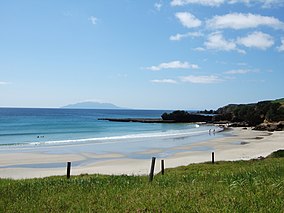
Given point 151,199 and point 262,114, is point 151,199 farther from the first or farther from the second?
point 262,114

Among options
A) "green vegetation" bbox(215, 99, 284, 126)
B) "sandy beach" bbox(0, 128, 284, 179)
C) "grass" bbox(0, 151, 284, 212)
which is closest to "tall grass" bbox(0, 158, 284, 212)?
"grass" bbox(0, 151, 284, 212)

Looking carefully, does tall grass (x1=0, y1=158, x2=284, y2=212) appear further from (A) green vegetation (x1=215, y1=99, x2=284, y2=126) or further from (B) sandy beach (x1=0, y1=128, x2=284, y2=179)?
(A) green vegetation (x1=215, y1=99, x2=284, y2=126)

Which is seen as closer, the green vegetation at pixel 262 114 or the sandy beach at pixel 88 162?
the sandy beach at pixel 88 162

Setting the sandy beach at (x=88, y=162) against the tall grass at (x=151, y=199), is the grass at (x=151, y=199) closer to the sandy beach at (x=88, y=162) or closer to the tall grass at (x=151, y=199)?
the tall grass at (x=151, y=199)

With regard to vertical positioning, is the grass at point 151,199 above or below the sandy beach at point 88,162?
above

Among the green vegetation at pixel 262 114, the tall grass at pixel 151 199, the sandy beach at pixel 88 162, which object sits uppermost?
the green vegetation at pixel 262 114

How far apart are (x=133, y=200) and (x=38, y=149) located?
4577cm

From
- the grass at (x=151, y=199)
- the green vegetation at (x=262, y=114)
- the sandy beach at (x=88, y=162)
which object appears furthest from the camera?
the green vegetation at (x=262, y=114)

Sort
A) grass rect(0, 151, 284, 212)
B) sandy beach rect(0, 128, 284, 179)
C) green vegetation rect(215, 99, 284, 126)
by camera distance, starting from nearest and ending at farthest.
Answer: grass rect(0, 151, 284, 212), sandy beach rect(0, 128, 284, 179), green vegetation rect(215, 99, 284, 126)

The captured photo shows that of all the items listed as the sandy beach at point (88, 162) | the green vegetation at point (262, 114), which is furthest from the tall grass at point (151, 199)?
the green vegetation at point (262, 114)

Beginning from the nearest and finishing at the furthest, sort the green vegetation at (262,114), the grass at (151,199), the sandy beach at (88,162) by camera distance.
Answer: the grass at (151,199), the sandy beach at (88,162), the green vegetation at (262,114)

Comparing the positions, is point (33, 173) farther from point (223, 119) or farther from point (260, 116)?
point (223, 119)

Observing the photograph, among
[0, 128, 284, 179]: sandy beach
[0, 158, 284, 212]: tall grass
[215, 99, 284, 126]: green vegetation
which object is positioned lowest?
[0, 128, 284, 179]: sandy beach

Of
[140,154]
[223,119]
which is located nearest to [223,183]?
[140,154]
